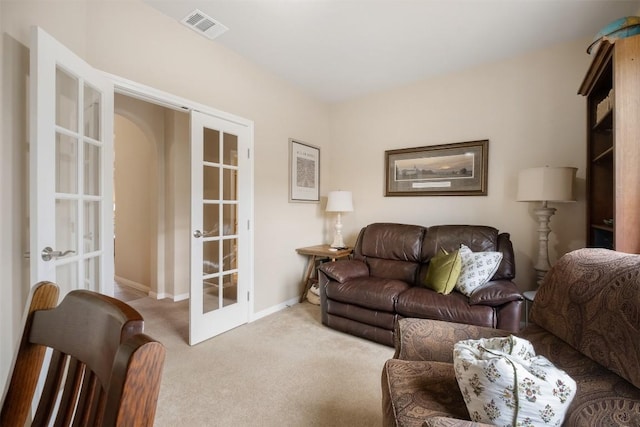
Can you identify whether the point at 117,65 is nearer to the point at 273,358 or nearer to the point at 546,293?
the point at 273,358

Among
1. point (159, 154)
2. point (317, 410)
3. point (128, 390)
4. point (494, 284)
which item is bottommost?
point (317, 410)

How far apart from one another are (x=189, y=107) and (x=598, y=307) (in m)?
2.81

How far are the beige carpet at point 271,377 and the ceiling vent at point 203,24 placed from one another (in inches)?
107

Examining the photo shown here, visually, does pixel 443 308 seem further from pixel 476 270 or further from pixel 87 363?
pixel 87 363

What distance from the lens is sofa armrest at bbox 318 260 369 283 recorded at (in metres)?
2.83

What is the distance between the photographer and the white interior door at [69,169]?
4.32 feet

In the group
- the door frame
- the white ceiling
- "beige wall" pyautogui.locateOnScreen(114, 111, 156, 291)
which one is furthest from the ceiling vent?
"beige wall" pyautogui.locateOnScreen(114, 111, 156, 291)

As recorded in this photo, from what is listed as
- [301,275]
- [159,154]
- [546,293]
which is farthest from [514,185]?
[159,154]

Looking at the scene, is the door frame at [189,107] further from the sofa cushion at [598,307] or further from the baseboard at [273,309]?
the sofa cushion at [598,307]

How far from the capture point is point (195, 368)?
6.97 ft

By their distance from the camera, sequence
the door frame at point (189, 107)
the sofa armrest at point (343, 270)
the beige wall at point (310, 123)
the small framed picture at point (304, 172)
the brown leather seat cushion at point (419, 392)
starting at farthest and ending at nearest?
the small framed picture at point (304, 172), the sofa armrest at point (343, 270), the door frame at point (189, 107), the beige wall at point (310, 123), the brown leather seat cushion at point (419, 392)

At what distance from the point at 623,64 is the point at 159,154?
4463 mm

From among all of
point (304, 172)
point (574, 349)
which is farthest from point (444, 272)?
point (304, 172)

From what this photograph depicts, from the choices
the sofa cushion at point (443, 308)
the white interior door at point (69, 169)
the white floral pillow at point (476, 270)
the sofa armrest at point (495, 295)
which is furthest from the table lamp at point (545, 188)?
the white interior door at point (69, 169)
